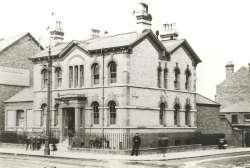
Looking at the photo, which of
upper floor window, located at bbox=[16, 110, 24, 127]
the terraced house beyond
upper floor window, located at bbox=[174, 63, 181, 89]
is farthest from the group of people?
upper floor window, located at bbox=[174, 63, 181, 89]

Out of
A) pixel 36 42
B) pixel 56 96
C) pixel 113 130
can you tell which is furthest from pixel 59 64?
pixel 36 42

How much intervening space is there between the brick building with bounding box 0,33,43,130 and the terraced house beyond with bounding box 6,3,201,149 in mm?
5640

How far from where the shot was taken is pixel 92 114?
3697cm

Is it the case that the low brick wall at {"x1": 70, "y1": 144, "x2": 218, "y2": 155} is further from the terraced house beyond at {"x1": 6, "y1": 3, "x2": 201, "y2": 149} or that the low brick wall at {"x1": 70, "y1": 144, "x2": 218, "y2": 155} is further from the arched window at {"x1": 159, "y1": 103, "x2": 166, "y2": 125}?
the arched window at {"x1": 159, "y1": 103, "x2": 166, "y2": 125}

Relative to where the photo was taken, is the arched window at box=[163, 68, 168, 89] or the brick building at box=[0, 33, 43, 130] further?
the brick building at box=[0, 33, 43, 130]

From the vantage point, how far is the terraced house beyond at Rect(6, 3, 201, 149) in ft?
115

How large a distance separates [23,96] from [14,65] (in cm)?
493

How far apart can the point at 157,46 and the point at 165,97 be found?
14.0ft

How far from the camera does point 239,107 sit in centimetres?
5519

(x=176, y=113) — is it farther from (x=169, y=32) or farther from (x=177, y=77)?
(x=169, y=32)

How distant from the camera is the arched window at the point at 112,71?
35831 millimetres

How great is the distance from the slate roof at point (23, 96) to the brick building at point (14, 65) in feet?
3.98

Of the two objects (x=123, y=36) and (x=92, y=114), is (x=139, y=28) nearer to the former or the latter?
(x=123, y=36)

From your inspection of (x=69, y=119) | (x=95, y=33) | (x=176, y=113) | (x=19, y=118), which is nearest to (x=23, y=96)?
(x=19, y=118)
